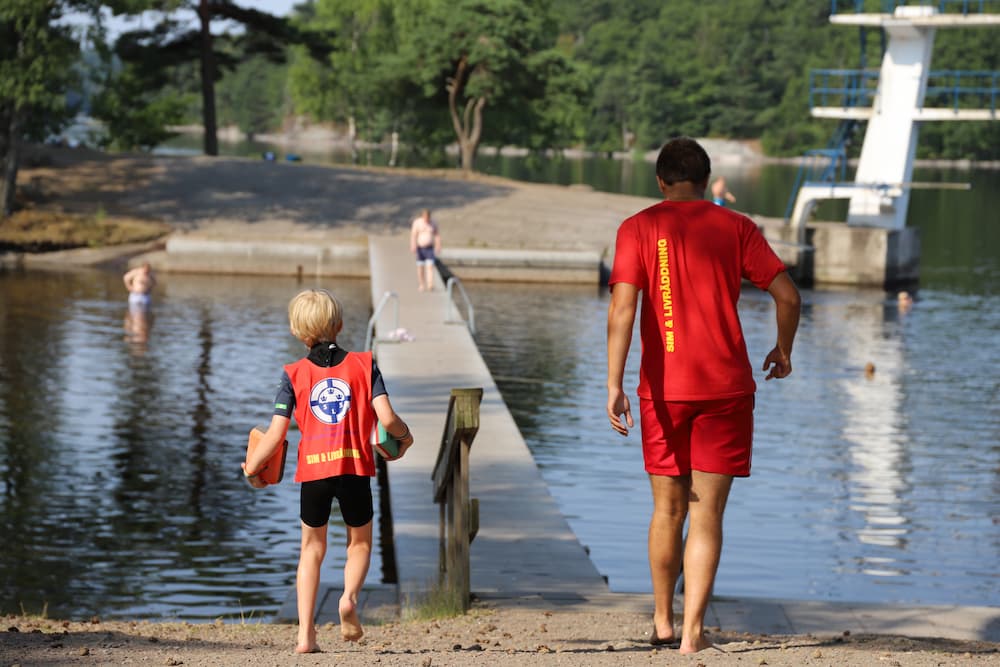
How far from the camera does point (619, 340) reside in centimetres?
654

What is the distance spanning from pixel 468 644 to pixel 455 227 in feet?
114

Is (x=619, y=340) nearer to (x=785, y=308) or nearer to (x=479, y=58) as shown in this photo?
(x=785, y=308)

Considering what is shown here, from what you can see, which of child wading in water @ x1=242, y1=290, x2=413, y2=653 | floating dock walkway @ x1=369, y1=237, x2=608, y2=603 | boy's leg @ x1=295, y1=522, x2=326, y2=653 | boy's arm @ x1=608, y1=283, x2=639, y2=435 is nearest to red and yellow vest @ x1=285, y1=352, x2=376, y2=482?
child wading in water @ x1=242, y1=290, x2=413, y2=653

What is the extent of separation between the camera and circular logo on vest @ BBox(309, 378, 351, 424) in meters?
6.65

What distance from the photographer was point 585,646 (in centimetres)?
740

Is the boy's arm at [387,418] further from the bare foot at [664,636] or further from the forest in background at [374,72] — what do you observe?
the forest in background at [374,72]

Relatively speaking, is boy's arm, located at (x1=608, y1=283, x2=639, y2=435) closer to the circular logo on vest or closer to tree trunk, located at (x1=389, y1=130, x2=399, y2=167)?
the circular logo on vest

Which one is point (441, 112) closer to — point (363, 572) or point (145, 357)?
point (145, 357)

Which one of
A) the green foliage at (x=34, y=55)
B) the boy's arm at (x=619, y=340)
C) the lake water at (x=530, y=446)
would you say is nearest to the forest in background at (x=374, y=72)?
the green foliage at (x=34, y=55)

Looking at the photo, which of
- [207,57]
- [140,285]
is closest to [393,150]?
[207,57]

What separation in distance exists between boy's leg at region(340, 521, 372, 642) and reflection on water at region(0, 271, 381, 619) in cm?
441

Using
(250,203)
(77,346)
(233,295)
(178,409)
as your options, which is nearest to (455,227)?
(250,203)

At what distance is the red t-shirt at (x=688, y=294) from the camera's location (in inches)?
253

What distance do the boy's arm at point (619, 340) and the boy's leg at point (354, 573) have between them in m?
1.25
